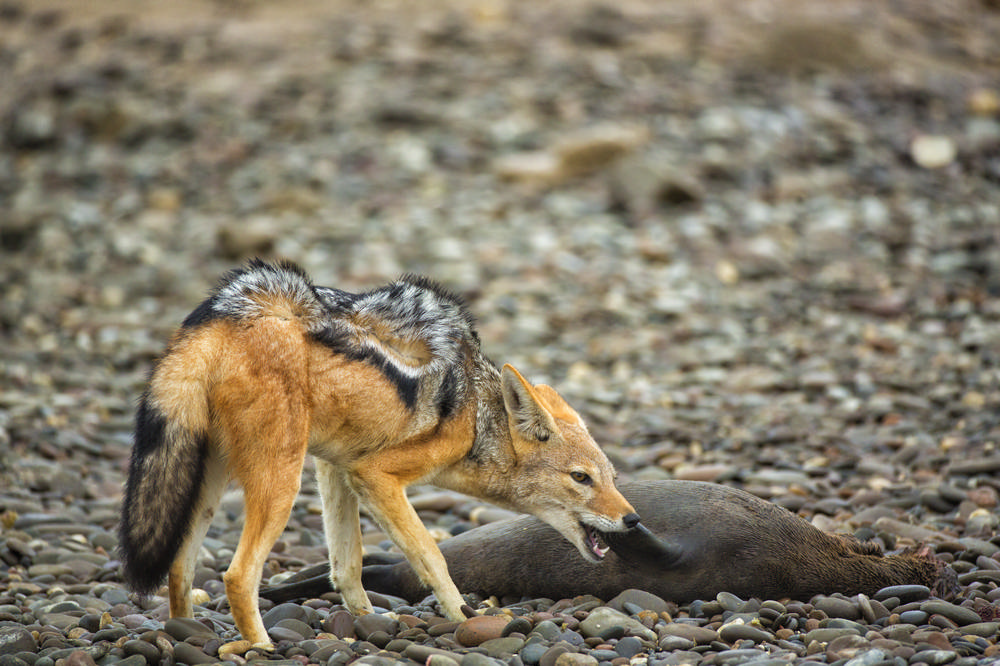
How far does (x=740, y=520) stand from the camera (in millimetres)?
6602

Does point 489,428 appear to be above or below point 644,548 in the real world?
above

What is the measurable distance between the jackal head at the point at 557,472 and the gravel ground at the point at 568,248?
54 centimetres

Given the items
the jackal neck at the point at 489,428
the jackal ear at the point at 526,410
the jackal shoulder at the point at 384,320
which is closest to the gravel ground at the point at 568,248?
the jackal neck at the point at 489,428

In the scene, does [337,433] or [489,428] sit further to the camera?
[489,428]

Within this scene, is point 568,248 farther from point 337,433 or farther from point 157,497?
point 157,497

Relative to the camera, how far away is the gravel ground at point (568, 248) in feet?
20.7

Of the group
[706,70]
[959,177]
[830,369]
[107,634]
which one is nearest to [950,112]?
[959,177]

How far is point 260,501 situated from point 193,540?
1.91 feet

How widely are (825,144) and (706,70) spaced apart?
3.36 m

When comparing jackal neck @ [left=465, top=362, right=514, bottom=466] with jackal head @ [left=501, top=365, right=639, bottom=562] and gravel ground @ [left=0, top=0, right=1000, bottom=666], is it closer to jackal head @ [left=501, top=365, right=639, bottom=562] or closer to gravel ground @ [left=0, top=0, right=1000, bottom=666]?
jackal head @ [left=501, top=365, right=639, bottom=562]

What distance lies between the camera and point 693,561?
21.2 feet

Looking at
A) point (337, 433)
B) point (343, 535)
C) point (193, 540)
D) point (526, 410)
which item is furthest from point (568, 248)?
point (193, 540)

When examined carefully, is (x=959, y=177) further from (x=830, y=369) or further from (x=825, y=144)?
(x=830, y=369)

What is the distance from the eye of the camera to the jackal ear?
22.4 ft
